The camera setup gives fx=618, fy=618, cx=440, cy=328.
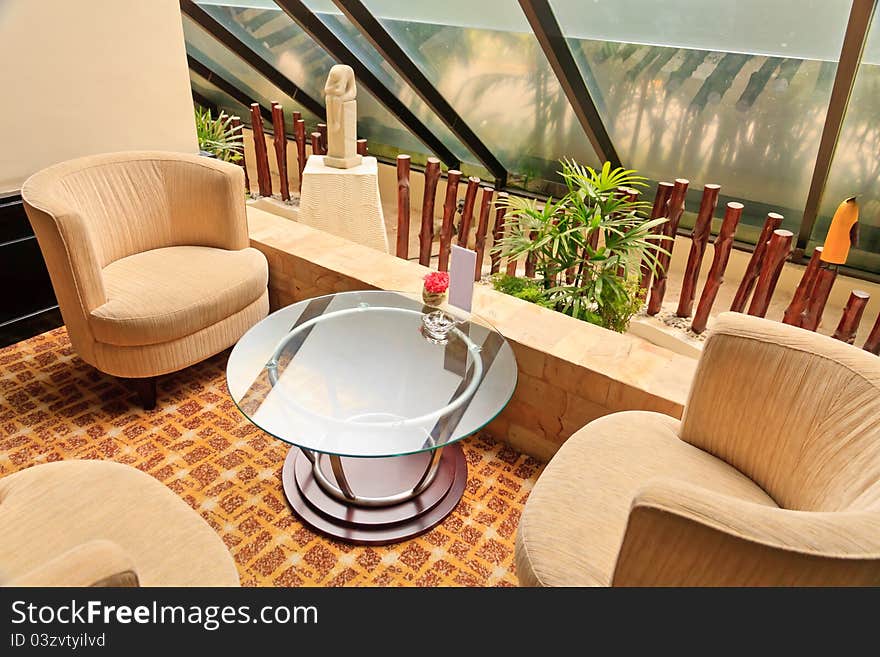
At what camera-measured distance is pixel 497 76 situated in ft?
14.1

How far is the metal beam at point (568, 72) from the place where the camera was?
3.29 m

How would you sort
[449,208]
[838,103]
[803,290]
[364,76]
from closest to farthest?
[838,103], [803,290], [449,208], [364,76]

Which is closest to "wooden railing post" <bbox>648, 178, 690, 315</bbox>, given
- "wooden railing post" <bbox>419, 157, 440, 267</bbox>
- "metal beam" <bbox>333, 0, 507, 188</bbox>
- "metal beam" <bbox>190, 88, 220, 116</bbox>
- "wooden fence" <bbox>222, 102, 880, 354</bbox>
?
"wooden fence" <bbox>222, 102, 880, 354</bbox>

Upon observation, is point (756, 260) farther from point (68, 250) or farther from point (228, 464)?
point (68, 250)

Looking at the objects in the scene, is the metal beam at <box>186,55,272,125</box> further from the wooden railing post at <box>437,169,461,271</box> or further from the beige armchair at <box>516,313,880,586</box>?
the beige armchair at <box>516,313,880,586</box>

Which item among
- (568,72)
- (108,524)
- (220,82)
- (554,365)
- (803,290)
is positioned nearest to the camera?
(108,524)

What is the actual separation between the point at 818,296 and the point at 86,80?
3694mm

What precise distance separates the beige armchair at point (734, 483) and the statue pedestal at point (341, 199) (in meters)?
2.53

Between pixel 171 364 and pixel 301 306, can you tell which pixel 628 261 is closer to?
pixel 301 306

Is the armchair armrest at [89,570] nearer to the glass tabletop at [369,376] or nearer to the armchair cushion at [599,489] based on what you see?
the glass tabletop at [369,376]

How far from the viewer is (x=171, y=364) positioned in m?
2.24

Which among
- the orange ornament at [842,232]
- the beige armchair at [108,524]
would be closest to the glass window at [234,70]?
the orange ornament at [842,232]
